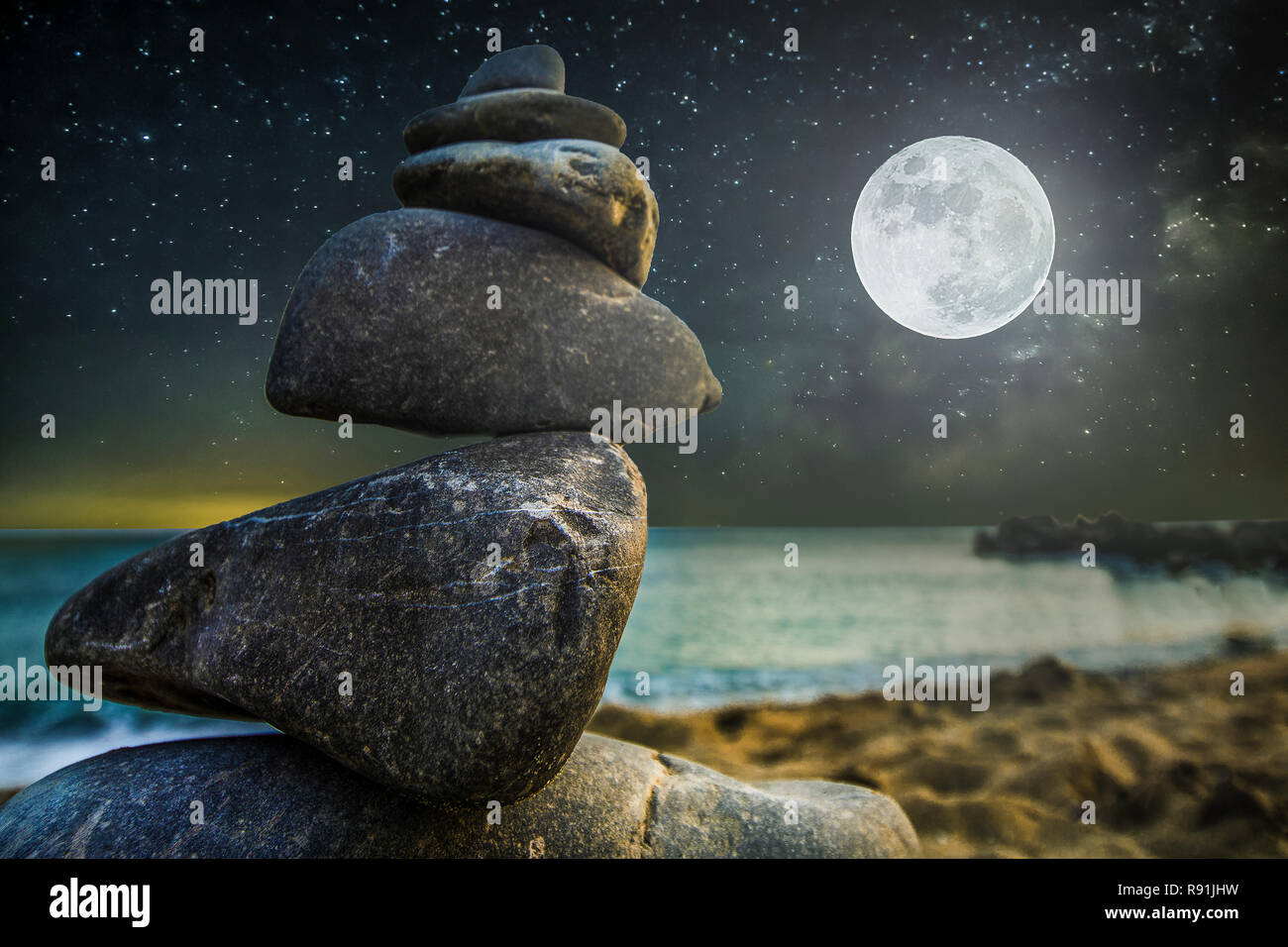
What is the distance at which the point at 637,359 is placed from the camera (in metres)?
4.94

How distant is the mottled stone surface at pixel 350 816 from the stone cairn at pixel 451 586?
0.06 feet

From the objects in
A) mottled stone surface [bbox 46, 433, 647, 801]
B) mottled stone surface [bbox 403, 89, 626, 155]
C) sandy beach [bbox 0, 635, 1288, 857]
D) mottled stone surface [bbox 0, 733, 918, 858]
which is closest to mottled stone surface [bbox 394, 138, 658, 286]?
mottled stone surface [bbox 403, 89, 626, 155]

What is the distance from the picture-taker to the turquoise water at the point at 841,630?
31.0 feet

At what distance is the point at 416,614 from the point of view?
3.36 meters

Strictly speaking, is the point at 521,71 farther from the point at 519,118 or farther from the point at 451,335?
the point at 451,335

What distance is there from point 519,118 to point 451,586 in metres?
4.14

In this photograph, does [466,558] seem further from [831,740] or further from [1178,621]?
[1178,621]

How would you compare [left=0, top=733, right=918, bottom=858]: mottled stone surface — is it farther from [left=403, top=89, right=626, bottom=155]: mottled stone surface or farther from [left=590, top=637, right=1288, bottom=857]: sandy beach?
[left=403, top=89, right=626, bottom=155]: mottled stone surface

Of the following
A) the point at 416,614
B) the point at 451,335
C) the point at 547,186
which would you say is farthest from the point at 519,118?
the point at 416,614

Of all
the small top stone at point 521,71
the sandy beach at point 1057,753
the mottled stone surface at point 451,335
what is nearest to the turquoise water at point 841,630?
the sandy beach at point 1057,753

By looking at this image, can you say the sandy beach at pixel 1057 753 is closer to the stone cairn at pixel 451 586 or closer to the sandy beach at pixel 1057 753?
the sandy beach at pixel 1057 753
